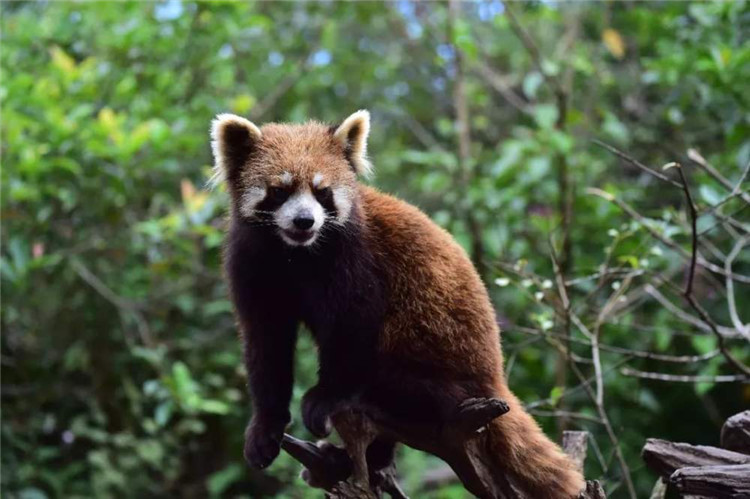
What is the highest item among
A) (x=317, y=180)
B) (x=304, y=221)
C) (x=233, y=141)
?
(x=233, y=141)

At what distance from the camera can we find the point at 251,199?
2.54 metres

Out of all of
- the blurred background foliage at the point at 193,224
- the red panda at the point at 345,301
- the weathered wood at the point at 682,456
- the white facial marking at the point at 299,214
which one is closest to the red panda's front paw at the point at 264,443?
the red panda at the point at 345,301

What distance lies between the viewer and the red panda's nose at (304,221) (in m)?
2.38

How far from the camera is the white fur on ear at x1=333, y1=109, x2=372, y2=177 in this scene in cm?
273

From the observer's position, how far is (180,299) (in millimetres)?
5051

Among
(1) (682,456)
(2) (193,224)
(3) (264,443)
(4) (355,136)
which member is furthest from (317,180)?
(2) (193,224)

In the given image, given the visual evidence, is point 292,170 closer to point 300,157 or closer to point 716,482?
point 300,157

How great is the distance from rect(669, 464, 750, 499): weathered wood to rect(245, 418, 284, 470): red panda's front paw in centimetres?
115

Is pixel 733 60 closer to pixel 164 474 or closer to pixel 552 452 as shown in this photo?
pixel 552 452

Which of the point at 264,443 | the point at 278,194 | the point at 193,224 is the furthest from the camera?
the point at 193,224

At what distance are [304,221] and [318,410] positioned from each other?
54cm

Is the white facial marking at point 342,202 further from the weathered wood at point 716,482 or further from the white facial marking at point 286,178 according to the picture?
the weathered wood at point 716,482

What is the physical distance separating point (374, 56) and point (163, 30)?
74.6 inches

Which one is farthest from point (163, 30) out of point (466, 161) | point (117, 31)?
point (466, 161)
